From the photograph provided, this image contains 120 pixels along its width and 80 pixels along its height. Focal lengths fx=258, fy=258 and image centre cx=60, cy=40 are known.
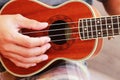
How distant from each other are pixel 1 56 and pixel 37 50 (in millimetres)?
166

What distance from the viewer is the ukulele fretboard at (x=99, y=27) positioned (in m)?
0.76

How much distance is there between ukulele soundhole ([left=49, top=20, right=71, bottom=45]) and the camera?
0.83 m

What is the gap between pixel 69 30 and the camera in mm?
826

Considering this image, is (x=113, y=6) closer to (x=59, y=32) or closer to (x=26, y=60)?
(x=59, y=32)

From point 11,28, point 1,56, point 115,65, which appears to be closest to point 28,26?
point 11,28

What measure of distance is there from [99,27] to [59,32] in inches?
5.4

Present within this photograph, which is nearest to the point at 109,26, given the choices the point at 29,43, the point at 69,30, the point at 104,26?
the point at 104,26

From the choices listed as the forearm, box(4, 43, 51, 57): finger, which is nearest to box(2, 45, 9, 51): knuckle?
box(4, 43, 51, 57): finger

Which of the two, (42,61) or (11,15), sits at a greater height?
(11,15)

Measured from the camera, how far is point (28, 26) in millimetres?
832

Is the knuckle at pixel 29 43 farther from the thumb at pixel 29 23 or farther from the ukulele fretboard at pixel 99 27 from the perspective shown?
the ukulele fretboard at pixel 99 27

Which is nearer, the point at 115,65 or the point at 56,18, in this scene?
the point at 56,18

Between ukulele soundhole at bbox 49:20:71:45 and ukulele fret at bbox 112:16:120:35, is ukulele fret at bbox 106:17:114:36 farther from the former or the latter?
ukulele soundhole at bbox 49:20:71:45

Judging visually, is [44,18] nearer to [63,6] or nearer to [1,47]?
[63,6]
